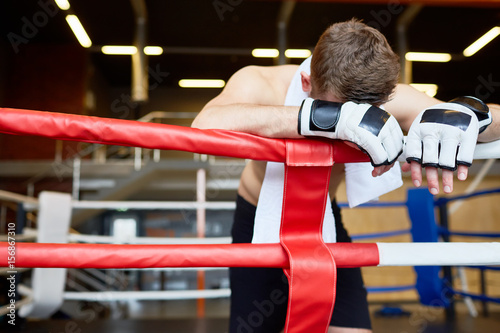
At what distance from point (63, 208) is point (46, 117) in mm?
1398

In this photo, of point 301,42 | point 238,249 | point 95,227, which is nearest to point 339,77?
point 238,249

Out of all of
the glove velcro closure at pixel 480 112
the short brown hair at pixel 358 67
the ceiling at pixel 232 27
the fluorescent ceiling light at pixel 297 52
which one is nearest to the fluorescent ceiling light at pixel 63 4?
the ceiling at pixel 232 27

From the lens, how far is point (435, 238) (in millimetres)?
2107

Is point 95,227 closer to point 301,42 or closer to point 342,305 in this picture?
point 301,42

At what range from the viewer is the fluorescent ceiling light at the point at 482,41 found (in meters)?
7.14

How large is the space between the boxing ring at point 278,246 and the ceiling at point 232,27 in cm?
529

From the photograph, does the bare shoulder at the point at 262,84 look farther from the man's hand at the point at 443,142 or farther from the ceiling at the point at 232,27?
the ceiling at the point at 232,27

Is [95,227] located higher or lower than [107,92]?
lower

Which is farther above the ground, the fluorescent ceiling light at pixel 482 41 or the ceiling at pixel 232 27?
the ceiling at pixel 232 27

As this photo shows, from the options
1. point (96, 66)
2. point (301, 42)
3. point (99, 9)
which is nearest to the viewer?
point (99, 9)

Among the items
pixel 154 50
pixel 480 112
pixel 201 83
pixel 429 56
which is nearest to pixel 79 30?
pixel 154 50

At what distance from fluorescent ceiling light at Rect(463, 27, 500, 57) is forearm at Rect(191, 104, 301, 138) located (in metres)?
7.82

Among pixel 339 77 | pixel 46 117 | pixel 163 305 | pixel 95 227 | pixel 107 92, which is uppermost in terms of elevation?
pixel 107 92

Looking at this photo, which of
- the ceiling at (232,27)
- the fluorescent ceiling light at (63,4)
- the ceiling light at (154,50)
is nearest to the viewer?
the fluorescent ceiling light at (63,4)
